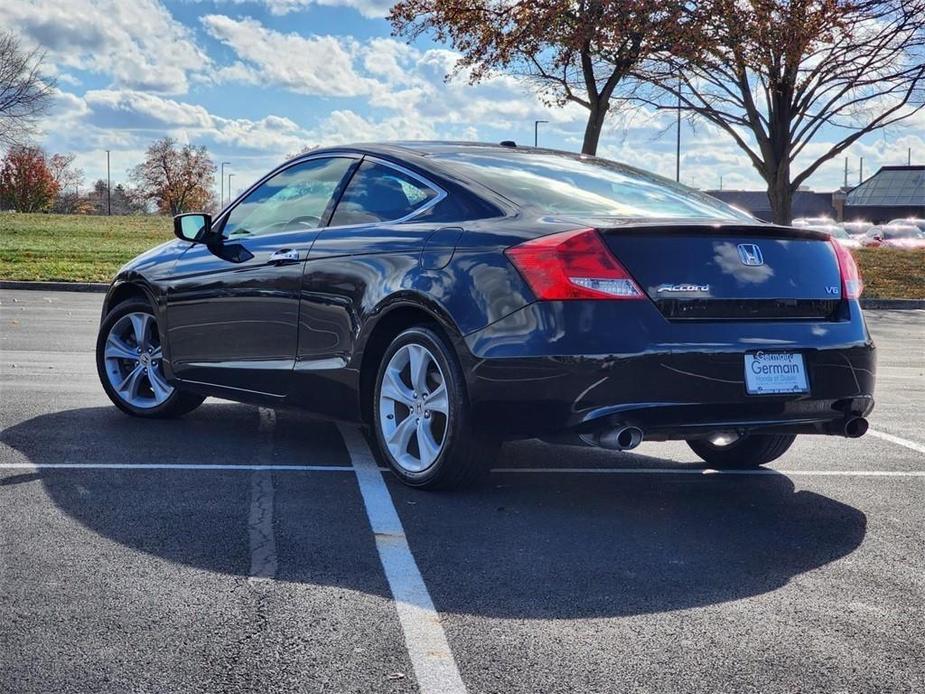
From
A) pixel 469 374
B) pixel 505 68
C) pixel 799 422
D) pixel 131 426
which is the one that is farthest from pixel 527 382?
pixel 505 68

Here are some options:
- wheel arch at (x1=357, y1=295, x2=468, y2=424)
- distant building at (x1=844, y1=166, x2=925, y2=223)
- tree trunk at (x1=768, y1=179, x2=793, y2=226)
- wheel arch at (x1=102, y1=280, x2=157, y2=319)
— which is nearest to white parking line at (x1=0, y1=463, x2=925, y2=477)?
wheel arch at (x1=357, y1=295, x2=468, y2=424)

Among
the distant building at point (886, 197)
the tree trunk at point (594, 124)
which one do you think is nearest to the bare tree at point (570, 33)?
the tree trunk at point (594, 124)

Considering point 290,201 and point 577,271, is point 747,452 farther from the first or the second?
point 290,201

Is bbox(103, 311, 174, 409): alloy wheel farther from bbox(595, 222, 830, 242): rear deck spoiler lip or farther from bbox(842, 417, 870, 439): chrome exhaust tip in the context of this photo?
bbox(842, 417, 870, 439): chrome exhaust tip

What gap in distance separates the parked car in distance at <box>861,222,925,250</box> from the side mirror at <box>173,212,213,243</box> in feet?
149

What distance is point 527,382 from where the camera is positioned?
5184mm

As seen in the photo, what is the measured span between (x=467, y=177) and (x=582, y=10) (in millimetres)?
19466

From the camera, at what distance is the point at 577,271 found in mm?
5121

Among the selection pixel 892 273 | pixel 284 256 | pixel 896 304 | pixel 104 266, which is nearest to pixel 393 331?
pixel 284 256

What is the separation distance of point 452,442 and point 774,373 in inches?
54.4

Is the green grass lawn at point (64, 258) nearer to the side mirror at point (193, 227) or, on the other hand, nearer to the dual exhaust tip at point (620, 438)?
the side mirror at point (193, 227)

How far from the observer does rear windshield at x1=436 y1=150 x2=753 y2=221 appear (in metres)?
5.75

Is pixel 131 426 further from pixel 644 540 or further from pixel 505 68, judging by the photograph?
pixel 505 68

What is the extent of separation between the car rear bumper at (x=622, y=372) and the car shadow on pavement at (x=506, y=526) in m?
0.42
